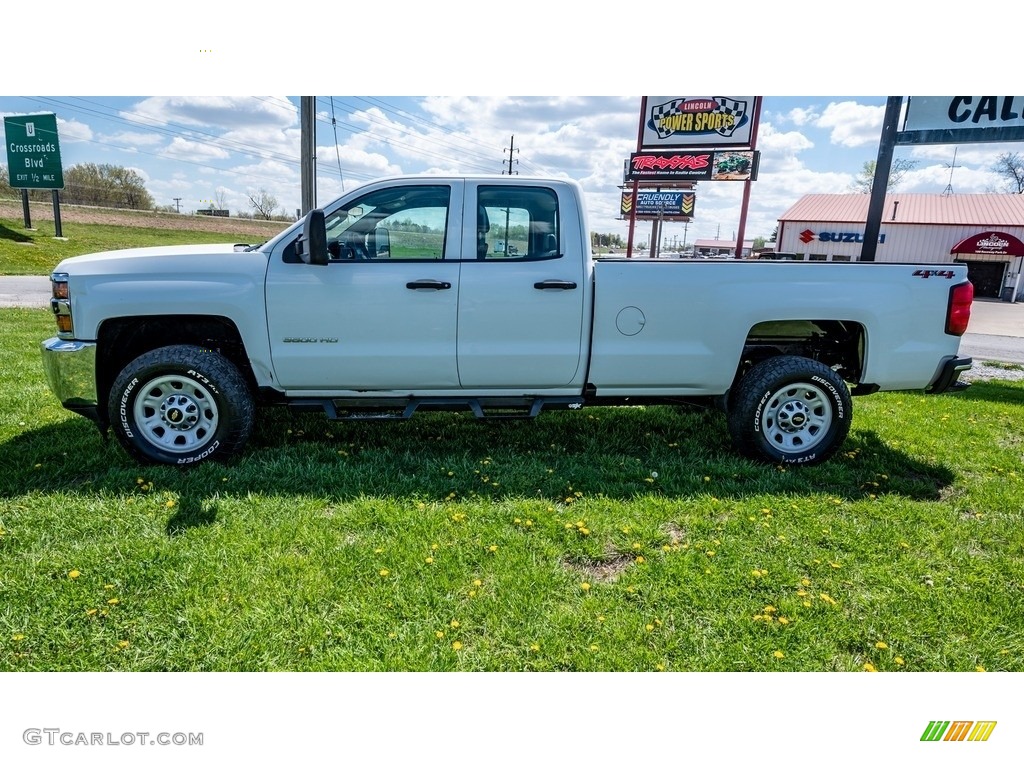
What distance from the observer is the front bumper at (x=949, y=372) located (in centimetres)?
450

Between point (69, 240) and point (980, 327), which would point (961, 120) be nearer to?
point (980, 327)

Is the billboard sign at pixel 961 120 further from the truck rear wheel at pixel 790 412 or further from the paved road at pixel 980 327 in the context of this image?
the truck rear wheel at pixel 790 412

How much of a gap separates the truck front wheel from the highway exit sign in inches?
1138

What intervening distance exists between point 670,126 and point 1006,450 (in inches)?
716

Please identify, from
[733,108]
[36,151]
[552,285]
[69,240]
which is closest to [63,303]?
[552,285]

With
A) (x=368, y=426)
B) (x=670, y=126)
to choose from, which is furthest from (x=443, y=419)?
(x=670, y=126)

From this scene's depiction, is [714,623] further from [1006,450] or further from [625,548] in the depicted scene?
[1006,450]

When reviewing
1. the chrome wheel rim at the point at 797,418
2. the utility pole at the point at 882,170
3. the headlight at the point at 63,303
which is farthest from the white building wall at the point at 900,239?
the headlight at the point at 63,303

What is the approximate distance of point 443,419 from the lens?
563cm

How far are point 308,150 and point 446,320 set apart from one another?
7.53m

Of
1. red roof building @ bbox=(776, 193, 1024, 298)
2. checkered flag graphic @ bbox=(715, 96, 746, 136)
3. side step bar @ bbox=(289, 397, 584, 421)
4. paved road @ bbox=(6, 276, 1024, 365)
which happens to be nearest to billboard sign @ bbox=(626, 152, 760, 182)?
checkered flag graphic @ bbox=(715, 96, 746, 136)

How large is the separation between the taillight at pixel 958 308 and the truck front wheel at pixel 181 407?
4919mm
